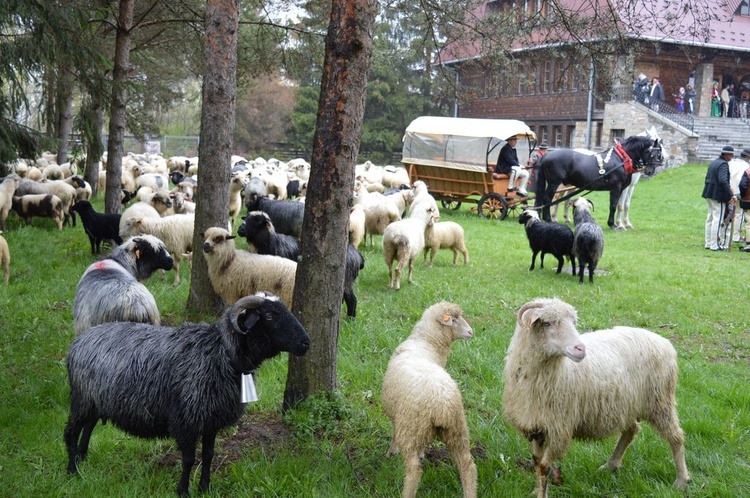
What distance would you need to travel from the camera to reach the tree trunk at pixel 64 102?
35.8 ft

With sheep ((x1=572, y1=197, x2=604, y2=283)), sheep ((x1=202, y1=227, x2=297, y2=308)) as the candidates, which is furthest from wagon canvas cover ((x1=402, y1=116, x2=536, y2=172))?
sheep ((x1=202, y1=227, x2=297, y2=308))

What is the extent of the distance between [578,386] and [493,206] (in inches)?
604

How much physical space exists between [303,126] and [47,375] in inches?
1599

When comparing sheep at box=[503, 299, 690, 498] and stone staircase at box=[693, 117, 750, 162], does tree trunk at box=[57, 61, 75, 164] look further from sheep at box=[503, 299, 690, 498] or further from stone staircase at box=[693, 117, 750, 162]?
stone staircase at box=[693, 117, 750, 162]

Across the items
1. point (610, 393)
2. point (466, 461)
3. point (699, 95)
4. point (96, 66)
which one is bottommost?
point (466, 461)

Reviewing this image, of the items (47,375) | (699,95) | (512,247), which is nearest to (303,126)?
(699,95)

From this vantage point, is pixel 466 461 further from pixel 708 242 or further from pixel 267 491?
pixel 708 242

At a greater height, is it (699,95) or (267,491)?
(699,95)

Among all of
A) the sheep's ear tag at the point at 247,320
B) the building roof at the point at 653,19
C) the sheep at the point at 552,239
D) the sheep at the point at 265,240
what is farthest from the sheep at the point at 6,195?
the sheep's ear tag at the point at 247,320

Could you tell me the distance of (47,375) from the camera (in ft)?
20.5

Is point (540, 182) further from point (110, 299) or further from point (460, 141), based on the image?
point (110, 299)

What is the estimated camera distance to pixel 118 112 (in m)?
12.9

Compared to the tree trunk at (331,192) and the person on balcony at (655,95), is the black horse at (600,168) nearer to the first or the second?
the tree trunk at (331,192)

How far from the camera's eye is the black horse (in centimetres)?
1823
